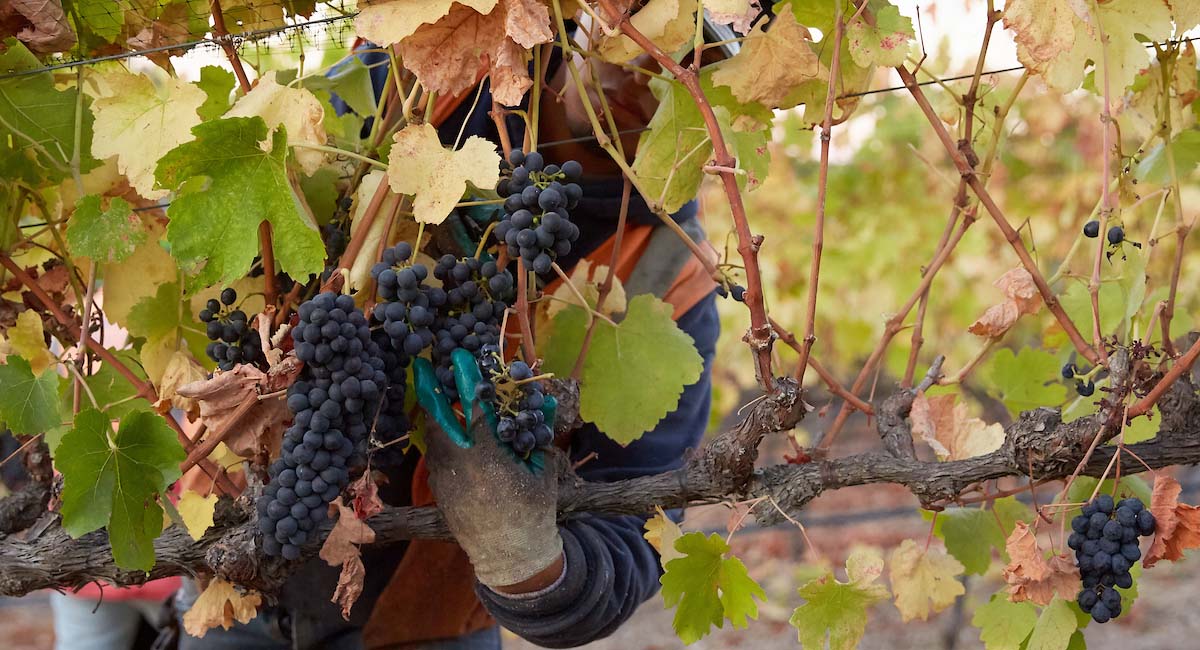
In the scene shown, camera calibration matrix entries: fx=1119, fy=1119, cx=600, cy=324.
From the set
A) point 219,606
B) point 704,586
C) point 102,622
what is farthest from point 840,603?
point 102,622

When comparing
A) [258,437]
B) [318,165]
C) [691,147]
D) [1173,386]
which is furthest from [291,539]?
[1173,386]

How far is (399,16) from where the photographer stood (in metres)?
1.01

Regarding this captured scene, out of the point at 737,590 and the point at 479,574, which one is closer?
the point at 737,590

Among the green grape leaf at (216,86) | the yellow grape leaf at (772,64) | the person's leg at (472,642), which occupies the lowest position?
the person's leg at (472,642)

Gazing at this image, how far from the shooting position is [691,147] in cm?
121

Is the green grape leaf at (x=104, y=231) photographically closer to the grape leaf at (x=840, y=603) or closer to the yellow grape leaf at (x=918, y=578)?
the grape leaf at (x=840, y=603)

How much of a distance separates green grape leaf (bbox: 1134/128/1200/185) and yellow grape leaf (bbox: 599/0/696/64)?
579 millimetres

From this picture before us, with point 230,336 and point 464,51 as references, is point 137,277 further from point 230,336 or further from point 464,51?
point 464,51

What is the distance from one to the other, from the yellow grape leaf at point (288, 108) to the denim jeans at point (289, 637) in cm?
115

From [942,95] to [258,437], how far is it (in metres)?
0.92

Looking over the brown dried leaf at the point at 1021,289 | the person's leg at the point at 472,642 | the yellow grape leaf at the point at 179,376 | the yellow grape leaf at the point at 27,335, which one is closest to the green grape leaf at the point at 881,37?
the brown dried leaf at the point at 1021,289

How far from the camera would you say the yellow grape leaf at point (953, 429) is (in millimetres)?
1256

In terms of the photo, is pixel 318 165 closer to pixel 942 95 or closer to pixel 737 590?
pixel 737 590

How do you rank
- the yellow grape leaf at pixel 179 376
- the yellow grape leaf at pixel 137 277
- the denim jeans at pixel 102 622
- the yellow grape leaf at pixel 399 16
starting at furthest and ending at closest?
the denim jeans at pixel 102 622
the yellow grape leaf at pixel 137 277
the yellow grape leaf at pixel 179 376
the yellow grape leaf at pixel 399 16
